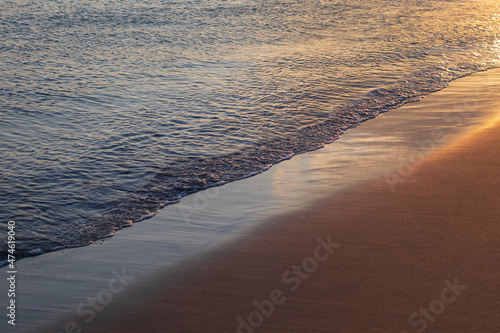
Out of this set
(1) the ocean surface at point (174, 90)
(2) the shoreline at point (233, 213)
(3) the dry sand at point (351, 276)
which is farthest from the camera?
(1) the ocean surface at point (174, 90)

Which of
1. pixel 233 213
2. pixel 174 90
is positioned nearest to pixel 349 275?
pixel 233 213

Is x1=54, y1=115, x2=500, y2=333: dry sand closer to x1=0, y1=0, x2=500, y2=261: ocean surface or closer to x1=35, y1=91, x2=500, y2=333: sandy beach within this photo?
x1=35, y1=91, x2=500, y2=333: sandy beach

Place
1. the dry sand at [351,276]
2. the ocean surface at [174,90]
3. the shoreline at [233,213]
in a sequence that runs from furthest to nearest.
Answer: the ocean surface at [174,90], the shoreline at [233,213], the dry sand at [351,276]

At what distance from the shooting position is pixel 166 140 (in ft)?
26.4

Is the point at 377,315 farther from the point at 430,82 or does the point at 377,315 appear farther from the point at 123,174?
the point at 430,82

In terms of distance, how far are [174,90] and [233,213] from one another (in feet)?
17.6

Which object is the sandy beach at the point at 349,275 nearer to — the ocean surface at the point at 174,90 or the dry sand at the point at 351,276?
the dry sand at the point at 351,276

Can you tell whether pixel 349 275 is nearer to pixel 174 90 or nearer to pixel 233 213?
pixel 233 213

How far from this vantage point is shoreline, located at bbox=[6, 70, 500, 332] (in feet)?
14.8

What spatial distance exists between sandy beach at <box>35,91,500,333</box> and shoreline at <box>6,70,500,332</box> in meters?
0.12

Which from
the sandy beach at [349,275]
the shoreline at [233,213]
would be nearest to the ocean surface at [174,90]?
the shoreline at [233,213]

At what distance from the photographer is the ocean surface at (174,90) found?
254 inches

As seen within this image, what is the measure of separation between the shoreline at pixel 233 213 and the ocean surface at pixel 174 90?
291mm

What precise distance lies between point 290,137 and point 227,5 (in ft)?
45.4
